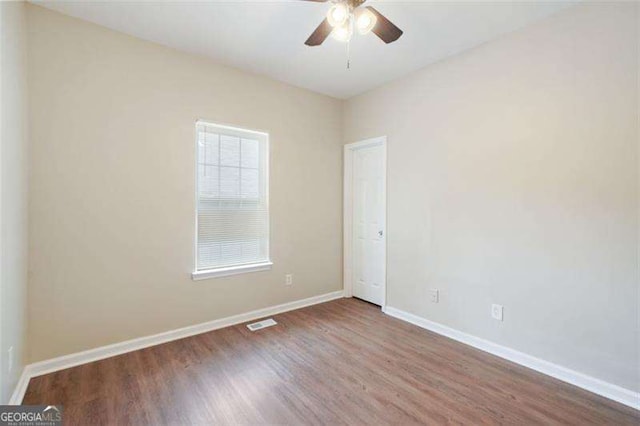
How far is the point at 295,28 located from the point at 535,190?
2374mm

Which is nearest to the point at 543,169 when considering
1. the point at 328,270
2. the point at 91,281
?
the point at 328,270

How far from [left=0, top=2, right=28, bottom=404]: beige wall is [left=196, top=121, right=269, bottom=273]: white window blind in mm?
1251

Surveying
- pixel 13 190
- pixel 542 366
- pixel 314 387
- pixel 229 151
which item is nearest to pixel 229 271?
pixel 229 151

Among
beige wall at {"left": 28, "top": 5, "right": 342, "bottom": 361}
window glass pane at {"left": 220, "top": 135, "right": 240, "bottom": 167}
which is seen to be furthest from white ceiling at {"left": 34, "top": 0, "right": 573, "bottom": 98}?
window glass pane at {"left": 220, "top": 135, "right": 240, "bottom": 167}

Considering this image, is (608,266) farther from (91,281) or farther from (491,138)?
(91,281)

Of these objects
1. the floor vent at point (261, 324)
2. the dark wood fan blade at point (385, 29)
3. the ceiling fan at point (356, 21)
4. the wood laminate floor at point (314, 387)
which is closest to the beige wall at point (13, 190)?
the wood laminate floor at point (314, 387)

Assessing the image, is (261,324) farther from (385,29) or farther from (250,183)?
(385,29)

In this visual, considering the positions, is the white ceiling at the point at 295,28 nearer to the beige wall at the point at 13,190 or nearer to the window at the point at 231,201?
the beige wall at the point at 13,190

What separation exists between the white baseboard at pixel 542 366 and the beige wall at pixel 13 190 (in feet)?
10.7

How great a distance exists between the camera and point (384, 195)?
3508 mm

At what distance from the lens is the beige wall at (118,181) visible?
86.6 inches

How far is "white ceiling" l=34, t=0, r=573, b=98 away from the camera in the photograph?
2.15 metres

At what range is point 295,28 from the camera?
2.41 metres

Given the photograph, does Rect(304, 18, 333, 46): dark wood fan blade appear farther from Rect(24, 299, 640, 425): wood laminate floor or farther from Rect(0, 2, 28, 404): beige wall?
Rect(24, 299, 640, 425): wood laminate floor
